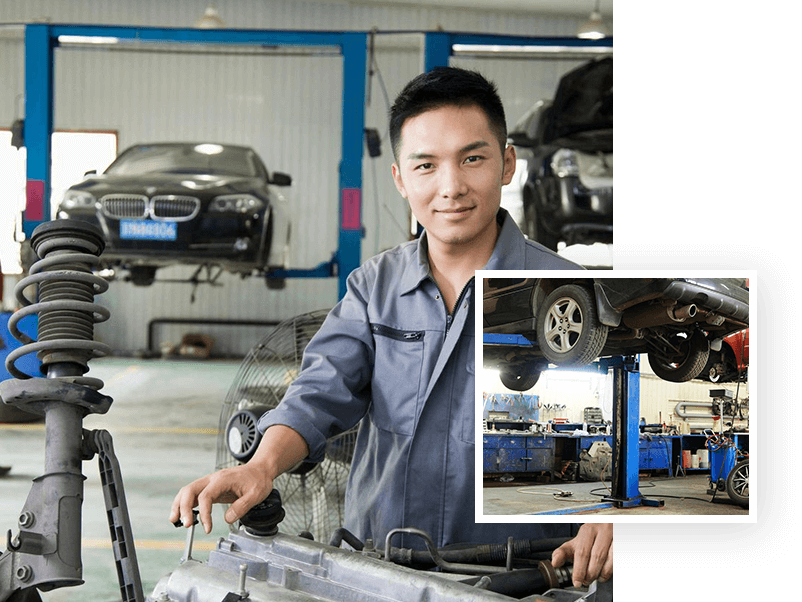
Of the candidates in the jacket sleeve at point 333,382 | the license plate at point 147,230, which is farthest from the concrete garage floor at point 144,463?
the license plate at point 147,230

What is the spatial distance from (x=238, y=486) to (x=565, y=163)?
4993mm

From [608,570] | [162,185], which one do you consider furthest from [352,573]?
[162,185]

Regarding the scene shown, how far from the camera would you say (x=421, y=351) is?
4.21 ft

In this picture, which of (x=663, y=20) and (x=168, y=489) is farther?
(x=168, y=489)

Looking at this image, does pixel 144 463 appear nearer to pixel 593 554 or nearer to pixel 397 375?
pixel 397 375

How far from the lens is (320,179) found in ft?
38.4

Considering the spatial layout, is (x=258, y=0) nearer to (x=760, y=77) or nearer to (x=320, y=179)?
(x=320, y=179)

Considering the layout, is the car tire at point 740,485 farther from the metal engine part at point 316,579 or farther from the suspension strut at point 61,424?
the suspension strut at point 61,424

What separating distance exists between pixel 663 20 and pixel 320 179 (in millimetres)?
11130

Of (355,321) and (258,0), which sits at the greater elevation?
(258,0)

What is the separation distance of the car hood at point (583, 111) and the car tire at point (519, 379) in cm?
495

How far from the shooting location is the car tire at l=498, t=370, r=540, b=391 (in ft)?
2.34

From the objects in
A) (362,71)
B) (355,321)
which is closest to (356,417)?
(355,321)

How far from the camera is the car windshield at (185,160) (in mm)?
6562
